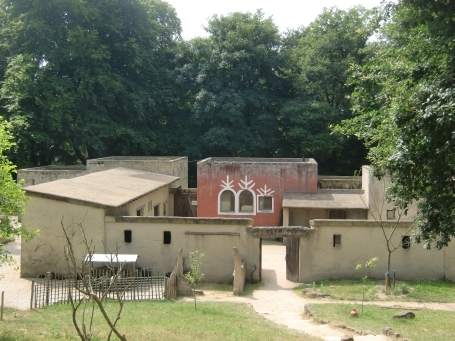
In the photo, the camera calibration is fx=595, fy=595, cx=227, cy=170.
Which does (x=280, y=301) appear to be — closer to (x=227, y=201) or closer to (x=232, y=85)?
(x=227, y=201)

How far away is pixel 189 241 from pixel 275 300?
4267 mm

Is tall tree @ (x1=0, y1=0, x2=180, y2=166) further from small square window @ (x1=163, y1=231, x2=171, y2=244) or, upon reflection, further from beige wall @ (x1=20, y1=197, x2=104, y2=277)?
small square window @ (x1=163, y1=231, x2=171, y2=244)

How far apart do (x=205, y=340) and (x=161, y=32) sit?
33990 millimetres

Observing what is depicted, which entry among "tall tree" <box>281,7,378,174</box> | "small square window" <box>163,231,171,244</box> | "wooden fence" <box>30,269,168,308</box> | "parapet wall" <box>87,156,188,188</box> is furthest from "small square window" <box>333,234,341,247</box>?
"tall tree" <box>281,7,378,174</box>

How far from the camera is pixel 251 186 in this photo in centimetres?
3089

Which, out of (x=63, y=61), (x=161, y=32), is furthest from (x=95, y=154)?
(x=161, y=32)

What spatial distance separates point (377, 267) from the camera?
2145 cm

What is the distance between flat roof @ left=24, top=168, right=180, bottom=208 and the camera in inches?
843

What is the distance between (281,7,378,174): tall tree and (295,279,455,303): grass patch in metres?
19.3

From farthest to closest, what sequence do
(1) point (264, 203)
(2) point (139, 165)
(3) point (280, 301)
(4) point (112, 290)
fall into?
(2) point (139, 165) → (1) point (264, 203) → (3) point (280, 301) → (4) point (112, 290)

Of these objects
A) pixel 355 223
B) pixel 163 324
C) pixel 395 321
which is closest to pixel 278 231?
pixel 355 223

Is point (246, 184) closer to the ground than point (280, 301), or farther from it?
farther from it

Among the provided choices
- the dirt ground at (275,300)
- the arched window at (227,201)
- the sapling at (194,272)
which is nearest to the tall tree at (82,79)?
the arched window at (227,201)

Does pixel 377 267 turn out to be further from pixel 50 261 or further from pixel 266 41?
pixel 266 41
